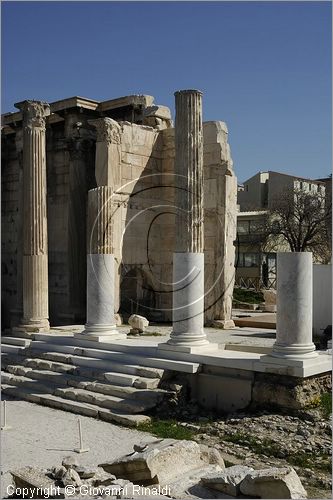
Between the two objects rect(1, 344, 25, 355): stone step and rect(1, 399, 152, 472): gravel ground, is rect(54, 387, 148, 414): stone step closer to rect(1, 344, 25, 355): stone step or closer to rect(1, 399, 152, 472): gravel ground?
rect(1, 399, 152, 472): gravel ground

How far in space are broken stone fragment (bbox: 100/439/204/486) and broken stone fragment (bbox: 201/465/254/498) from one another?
1.52 ft

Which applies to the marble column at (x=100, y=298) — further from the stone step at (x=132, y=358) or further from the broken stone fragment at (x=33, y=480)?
the broken stone fragment at (x=33, y=480)

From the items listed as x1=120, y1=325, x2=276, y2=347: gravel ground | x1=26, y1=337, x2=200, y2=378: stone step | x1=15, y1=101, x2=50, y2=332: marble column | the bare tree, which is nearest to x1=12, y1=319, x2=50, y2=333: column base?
x1=15, y1=101, x2=50, y2=332: marble column

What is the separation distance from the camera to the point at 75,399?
12.6 meters

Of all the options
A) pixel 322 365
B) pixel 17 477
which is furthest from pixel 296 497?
pixel 322 365

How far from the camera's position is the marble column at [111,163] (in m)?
19.0

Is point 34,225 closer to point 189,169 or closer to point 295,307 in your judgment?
point 189,169

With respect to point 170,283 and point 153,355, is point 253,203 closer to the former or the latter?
point 170,283

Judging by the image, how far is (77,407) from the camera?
12.0 m

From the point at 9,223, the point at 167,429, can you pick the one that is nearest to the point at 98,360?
the point at 167,429

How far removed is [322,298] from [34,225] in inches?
346

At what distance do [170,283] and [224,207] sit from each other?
3392 millimetres

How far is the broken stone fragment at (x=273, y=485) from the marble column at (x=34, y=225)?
11.3 m

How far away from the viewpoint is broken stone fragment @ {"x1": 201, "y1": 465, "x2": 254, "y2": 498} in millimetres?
7473
